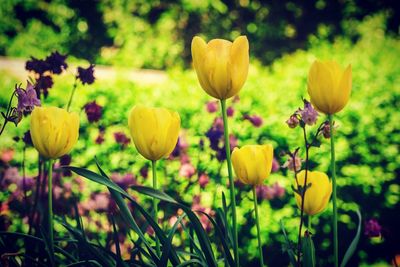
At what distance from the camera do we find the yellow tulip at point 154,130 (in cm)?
106

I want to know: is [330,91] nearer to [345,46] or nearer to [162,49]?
[345,46]

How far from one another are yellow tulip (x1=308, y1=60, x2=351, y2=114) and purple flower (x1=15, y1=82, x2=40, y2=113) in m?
0.73

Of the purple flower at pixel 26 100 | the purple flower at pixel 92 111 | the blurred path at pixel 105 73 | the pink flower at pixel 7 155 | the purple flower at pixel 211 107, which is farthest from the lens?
the blurred path at pixel 105 73

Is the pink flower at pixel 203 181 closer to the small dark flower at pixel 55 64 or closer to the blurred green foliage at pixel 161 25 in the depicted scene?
the small dark flower at pixel 55 64

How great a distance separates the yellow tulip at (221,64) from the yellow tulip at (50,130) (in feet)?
1.15

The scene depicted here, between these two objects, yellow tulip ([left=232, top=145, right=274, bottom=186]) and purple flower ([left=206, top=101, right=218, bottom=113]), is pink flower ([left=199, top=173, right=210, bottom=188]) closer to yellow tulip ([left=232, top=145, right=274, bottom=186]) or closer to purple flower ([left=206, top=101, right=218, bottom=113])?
purple flower ([left=206, top=101, right=218, bottom=113])


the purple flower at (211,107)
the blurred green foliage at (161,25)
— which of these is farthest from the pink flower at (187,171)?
the blurred green foliage at (161,25)

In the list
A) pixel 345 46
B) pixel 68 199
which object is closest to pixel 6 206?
pixel 68 199

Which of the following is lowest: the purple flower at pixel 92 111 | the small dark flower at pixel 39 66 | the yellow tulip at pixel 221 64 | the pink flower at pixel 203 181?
the pink flower at pixel 203 181

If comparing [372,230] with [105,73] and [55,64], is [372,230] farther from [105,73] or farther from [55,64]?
[105,73]

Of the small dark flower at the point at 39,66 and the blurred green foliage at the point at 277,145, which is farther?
the blurred green foliage at the point at 277,145

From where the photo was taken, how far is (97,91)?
3.35 m

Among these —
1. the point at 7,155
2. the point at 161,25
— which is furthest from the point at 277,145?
the point at 161,25

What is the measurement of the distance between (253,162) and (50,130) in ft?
1.65
